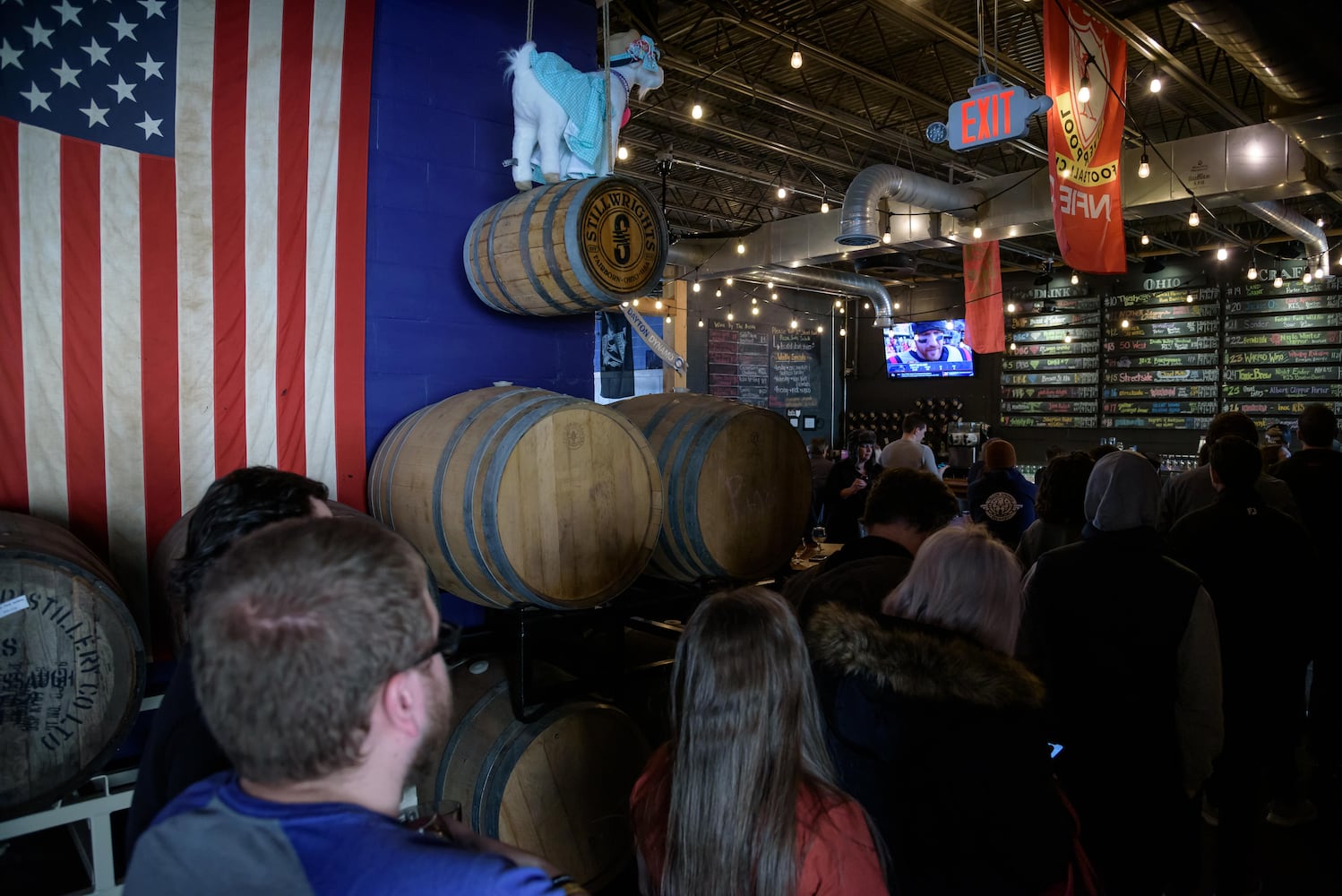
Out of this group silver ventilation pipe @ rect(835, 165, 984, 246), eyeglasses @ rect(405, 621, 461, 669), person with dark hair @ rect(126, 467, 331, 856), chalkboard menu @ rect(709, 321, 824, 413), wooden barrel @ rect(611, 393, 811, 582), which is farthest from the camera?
chalkboard menu @ rect(709, 321, 824, 413)

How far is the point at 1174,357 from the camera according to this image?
40.7 feet

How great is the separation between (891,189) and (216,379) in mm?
6980

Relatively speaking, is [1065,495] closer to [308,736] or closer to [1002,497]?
[1002,497]

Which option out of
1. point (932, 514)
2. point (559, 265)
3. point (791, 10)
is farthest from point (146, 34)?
point (791, 10)

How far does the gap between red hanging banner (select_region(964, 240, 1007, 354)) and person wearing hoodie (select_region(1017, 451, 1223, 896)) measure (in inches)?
300

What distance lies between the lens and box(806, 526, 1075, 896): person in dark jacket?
153cm

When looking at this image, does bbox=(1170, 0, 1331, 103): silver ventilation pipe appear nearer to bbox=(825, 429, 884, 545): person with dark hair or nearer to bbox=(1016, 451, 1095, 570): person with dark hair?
bbox=(1016, 451, 1095, 570): person with dark hair

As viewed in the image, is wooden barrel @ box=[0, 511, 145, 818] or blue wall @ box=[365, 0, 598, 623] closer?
wooden barrel @ box=[0, 511, 145, 818]

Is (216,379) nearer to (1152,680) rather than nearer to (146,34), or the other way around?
(146,34)

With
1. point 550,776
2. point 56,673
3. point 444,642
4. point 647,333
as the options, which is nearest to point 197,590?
point 444,642

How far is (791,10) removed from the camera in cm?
695

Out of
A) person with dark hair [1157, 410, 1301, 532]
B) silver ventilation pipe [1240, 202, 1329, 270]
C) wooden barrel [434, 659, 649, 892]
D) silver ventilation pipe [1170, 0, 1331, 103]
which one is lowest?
wooden barrel [434, 659, 649, 892]

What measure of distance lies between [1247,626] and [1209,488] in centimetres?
128

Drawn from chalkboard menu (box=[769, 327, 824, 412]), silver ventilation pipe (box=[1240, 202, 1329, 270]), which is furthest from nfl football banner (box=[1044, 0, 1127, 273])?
chalkboard menu (box=[769, 327, 824, 412])
